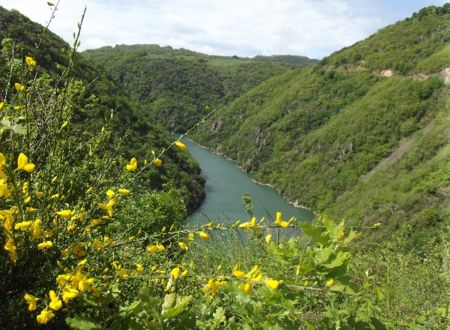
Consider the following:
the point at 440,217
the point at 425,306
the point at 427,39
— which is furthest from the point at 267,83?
the point at 425,306

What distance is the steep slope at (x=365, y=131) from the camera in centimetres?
5115

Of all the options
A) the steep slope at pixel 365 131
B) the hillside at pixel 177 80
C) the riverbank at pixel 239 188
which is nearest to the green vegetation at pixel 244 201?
the steep slope at pixel 365 131

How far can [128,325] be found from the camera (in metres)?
1.30

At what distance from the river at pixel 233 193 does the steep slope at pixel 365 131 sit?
336 cm

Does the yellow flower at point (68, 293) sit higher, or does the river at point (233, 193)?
the yellow flower at point (68, 293)

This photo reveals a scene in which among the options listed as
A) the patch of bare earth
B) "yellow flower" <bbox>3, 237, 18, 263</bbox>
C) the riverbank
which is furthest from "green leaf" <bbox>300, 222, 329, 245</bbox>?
the patch of bare earth

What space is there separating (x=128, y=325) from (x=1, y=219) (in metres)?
0.52

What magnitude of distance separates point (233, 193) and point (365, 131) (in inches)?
1011

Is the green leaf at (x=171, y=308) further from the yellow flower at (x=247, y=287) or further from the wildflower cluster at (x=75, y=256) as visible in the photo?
the yellow flower at (x=247, y=287)

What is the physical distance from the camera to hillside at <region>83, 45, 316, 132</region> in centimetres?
12488

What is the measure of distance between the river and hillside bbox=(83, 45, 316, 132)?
108 ft

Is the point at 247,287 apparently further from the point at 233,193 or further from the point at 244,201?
the point at 233,193

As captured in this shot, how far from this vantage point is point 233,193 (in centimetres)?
6675

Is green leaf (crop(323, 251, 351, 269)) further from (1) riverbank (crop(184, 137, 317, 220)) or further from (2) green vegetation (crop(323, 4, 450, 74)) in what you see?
(2) green vegetation (crop(323, 4, 450, 74))
